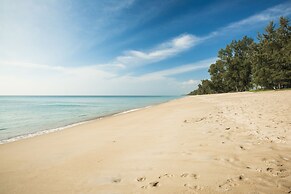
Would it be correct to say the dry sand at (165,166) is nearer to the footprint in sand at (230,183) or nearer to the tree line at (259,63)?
the footprint in sand at (230,183)

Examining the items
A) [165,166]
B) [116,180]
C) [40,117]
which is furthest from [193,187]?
[40,117]

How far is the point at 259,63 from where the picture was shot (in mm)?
41938

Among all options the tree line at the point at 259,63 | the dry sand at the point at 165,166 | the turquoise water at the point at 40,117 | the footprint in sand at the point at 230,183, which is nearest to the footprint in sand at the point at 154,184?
the dry sand at the point at 165,166

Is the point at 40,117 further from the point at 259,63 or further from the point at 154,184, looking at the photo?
the point at 259,63

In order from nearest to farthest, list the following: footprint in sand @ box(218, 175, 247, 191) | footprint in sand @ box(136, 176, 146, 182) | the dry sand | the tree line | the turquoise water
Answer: footprint in sand @ box(218, 175, 247, 191) → the dry sand → footprint in sand @ box(136, 176, 146, 182) → the turquoise water → the tree line

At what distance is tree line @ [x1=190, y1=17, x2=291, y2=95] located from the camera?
119 feet

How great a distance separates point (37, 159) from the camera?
A: 4.89 m

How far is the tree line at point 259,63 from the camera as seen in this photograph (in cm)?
3616

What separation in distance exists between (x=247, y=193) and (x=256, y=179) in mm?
486

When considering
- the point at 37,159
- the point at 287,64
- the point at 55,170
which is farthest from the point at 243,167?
the point at 287,64

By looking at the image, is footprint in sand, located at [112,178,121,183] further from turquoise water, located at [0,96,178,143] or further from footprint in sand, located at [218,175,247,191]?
turquoise water, located at [0,96,178,143]

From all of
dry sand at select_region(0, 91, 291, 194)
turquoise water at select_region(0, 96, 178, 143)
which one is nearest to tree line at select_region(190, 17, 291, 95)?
turquoise water at select_region(0, 96, 178, 143)

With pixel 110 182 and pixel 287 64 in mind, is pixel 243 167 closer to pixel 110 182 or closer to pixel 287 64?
pixel 110 182

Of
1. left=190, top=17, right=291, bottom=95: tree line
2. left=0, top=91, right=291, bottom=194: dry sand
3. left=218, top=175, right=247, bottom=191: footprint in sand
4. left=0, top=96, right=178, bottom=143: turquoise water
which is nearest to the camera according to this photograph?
left=218, top=175, right=247, bottom=191: footprint in sand
